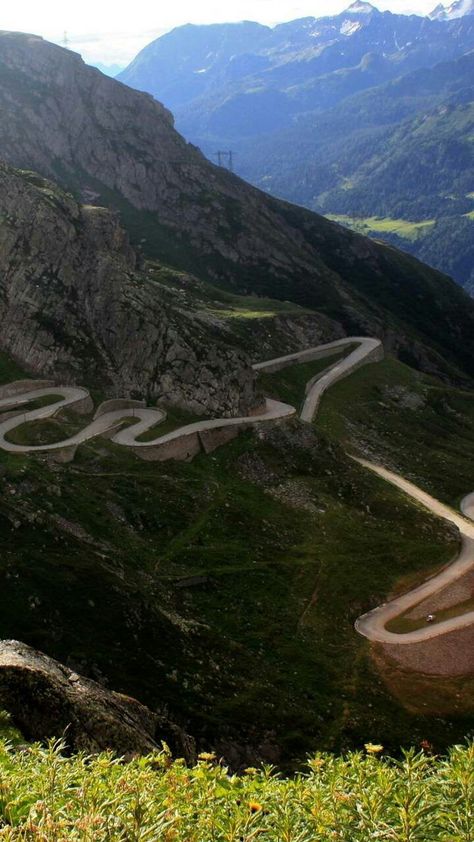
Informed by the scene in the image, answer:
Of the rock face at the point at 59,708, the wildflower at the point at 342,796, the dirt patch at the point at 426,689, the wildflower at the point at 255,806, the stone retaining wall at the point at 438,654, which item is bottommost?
the dirt patch at the point at 426,689

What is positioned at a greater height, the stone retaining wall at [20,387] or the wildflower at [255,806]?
the wildflower at [255,806]

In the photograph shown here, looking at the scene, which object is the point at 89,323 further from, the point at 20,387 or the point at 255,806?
the point at 255,806

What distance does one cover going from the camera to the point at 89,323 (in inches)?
4306

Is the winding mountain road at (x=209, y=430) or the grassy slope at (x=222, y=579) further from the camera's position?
the winding mountain road at (x=209, y=430)

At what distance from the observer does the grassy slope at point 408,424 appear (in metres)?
125

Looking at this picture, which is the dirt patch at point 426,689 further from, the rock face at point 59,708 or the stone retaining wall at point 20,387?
the stone retaining wall at point 20,387

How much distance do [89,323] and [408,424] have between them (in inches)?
2523

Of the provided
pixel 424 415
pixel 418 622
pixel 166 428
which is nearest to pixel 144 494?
pixel 166 428

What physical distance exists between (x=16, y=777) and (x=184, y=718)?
122 feet

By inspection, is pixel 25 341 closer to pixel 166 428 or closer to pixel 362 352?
pixel 166 428

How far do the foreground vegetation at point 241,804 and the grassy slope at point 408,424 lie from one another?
10074 centimetres

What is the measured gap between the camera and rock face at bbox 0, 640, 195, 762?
3077cm

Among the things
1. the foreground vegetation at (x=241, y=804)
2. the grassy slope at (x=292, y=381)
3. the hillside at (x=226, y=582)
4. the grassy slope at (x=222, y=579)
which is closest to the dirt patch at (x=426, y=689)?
the hillside at (x=226, y=582)

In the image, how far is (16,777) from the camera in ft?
62.9
